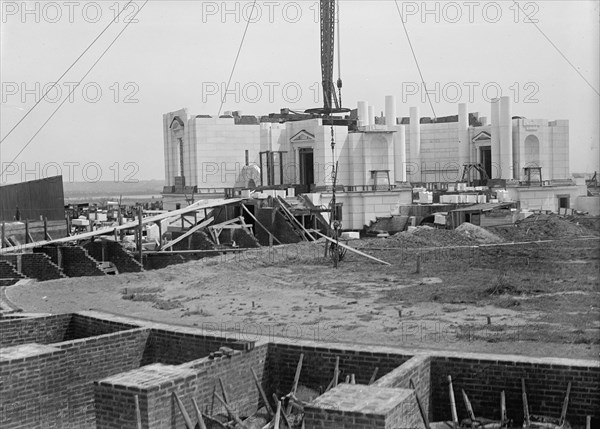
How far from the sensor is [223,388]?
10047mm

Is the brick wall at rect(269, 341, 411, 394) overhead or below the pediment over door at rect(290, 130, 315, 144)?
below

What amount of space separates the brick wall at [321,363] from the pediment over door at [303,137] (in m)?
30.8

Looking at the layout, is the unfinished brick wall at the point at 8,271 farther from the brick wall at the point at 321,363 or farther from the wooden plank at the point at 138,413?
the wooden plank at the point at 138,413

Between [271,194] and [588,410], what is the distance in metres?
26.8

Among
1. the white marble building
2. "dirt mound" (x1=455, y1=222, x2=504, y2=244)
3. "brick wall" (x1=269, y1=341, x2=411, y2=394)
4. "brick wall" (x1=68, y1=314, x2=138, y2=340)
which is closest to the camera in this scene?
"brick wall" (x1=269, y1=341, x2=411, y2=394)

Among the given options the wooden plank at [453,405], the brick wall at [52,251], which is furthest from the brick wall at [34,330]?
the brick wall at [52,251]

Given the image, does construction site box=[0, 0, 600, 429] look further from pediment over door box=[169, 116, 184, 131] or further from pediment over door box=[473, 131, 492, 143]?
pediment over door box=[473, 131, 492, 143]

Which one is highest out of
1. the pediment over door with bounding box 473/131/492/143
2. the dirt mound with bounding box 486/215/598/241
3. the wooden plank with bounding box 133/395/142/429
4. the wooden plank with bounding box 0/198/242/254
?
the pediment over door with bounding box 473/131/492/143

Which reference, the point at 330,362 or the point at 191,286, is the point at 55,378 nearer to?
the point at 330,362

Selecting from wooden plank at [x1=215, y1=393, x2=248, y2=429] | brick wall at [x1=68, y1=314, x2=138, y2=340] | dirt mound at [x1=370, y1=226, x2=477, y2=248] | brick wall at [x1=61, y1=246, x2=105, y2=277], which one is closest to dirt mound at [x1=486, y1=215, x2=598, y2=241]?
dirt mound at [x1=370, y1=226, x2=477, y2=248]

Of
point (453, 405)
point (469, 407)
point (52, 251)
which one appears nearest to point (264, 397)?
point (453, 405)

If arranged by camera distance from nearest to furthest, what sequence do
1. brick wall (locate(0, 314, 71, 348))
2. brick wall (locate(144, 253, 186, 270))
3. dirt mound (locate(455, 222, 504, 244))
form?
brick wall (locate(0, 314, 71, 348)) → brick wall (locate(144, 253, 186, 270)) → dirt mound (locate(455, 222, 504, 244))

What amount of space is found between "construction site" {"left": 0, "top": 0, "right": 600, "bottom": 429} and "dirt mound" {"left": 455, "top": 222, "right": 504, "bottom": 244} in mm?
124

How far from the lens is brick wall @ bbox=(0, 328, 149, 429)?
10.4 metres
